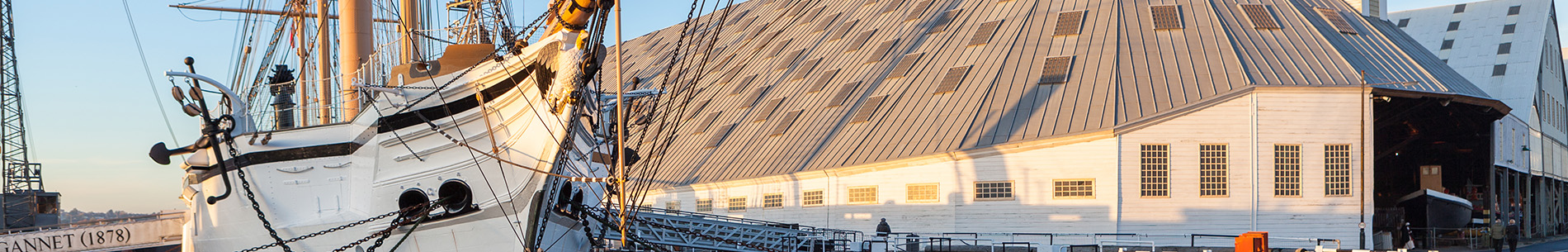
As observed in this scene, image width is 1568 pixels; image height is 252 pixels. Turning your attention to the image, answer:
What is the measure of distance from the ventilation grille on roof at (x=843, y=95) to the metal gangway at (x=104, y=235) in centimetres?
2297

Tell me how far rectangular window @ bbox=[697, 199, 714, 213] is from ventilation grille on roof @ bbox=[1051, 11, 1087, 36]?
1492 cm

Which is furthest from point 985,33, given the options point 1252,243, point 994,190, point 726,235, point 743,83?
point 1252,243

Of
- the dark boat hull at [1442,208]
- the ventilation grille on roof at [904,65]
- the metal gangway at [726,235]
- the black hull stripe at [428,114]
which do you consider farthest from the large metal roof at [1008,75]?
the black hull stripe at [428,114]

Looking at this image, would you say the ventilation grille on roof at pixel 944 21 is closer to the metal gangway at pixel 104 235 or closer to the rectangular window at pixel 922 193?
the rectangular window at pixel 922 193

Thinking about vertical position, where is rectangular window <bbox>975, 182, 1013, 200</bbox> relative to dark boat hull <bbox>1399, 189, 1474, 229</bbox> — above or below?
above

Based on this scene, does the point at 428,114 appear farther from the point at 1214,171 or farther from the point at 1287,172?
the point at 1287,172

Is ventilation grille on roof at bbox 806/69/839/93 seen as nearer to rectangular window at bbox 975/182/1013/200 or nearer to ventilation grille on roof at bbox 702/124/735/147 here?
ventilation grille on roof at bbox 702/124/735/147

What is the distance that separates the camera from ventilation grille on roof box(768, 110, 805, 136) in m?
49.9

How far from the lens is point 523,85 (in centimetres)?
2188

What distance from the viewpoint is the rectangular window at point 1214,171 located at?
3684cm

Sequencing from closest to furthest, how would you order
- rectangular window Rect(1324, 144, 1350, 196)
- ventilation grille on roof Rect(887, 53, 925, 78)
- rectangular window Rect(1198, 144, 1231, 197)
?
rectangular window Rect(1324, 144, 1350, 196) < rectangular window Rect(1198, 144, 1231, 197) < ventilation grille on roof Rect(887, 53, 925, 78)

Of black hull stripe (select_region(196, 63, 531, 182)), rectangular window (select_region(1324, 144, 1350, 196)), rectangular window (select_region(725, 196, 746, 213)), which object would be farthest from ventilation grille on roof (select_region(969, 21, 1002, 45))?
black hull stripe (select_region(196, 63, 531, 182))

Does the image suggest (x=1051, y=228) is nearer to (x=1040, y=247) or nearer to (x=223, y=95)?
(x=1040, y=247)

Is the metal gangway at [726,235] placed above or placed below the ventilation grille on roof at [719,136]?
below
